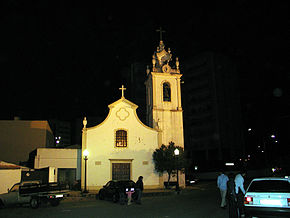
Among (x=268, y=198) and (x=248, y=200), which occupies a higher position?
(x=268, y=198)

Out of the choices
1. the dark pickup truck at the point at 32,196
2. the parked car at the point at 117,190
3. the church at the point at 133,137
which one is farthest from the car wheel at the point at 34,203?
the church at the point at 133,137

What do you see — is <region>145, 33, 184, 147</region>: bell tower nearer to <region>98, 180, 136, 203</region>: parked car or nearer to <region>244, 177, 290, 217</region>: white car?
<region>98, 180, 136, 203</region>: parked car

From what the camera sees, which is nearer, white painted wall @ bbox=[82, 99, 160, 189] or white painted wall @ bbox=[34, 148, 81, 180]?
white painted wall @ bbox=[82, 99, 160, 189]

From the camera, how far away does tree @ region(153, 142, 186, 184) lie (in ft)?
85.6

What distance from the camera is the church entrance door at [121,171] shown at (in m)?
26.5

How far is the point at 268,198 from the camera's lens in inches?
347

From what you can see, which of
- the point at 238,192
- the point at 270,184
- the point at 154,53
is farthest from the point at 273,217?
the point at 154,53

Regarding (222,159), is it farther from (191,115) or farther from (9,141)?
(9,141)

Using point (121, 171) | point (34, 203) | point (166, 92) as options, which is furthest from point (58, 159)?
point (166, 92)

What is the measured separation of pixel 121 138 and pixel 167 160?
513 centimetres

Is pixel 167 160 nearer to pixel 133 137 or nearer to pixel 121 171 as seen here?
pixel 133 137

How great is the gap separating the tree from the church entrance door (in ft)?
9.46

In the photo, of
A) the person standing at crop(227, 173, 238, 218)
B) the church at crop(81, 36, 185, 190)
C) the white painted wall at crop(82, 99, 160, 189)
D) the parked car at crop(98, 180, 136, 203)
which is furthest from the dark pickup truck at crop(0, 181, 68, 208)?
the white painted wall at crop(82, 99, 160, 189)

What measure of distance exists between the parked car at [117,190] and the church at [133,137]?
21.9 feet
